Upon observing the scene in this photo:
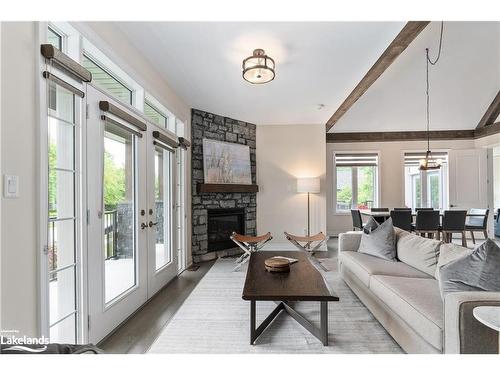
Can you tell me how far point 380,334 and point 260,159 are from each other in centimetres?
407

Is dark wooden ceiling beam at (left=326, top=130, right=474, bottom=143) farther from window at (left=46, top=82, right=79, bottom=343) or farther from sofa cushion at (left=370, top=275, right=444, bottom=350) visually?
window at (left=46, top=82, right=79, bottom=343)

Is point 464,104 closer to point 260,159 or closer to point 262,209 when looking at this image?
point 260,159

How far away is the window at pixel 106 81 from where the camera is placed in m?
2.23

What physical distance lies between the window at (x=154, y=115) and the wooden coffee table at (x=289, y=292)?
2.30 meters

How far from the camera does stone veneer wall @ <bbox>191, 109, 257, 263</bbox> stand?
182 inches

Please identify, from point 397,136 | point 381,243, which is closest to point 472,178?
point 397,136

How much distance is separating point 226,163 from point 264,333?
3384mm

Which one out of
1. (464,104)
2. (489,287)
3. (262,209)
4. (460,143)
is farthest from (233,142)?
(460,143)

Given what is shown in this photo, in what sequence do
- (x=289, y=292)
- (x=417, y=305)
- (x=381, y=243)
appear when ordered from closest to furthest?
1. (x=417, y=305)
2. (x=289, y=292)
3. (x=381, y=243)

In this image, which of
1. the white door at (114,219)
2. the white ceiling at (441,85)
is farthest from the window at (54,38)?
the white ceiling at (441,85)

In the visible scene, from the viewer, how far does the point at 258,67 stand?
104 inches

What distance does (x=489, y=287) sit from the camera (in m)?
1.61

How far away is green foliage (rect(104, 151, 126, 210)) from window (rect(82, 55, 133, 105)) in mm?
619

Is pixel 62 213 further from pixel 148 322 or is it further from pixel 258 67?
pixel 258 67
